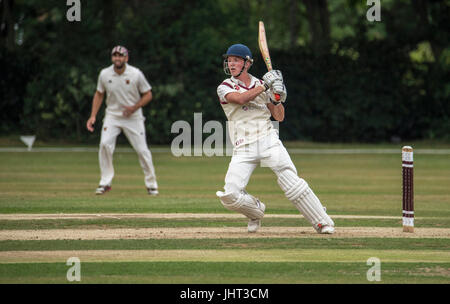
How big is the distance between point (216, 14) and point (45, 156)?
517 inches

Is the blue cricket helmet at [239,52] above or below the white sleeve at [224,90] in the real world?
above

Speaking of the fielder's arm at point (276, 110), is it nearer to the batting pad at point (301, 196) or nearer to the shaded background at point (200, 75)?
the batting pad at point (301, 196)

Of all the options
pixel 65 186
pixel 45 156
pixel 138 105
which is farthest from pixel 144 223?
pixel 45 156

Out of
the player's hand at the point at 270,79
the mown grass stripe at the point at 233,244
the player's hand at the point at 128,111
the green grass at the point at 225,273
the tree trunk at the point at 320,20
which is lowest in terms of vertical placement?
the green grass at the point at 225,273

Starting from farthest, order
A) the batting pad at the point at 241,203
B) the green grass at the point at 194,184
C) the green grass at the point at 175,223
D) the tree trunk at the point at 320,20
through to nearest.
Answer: the tree trunk at the point at 320,20
the green grass at the point at 194,184
the green grass at the point at 175,223
the batting pad at the point at 241,203

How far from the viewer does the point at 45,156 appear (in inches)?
987

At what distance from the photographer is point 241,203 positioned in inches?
405

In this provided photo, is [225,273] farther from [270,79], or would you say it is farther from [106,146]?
[106,146]

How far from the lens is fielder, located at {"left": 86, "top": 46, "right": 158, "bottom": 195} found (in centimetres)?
1561

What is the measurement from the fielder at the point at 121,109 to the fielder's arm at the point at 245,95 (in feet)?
18.0

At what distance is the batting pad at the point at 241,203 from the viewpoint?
10211mm

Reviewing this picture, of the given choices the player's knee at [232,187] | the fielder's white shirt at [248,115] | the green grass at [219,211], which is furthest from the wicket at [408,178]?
the player's knee at [232,187]

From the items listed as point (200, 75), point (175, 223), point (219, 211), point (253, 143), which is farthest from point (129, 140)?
point (200, 75)
